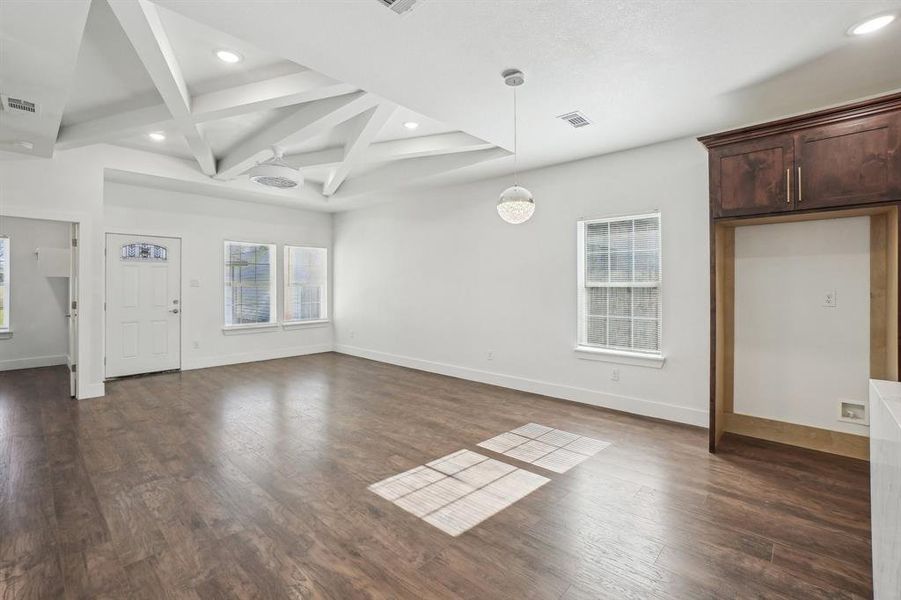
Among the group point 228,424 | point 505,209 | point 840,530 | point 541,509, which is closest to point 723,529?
point 840,530

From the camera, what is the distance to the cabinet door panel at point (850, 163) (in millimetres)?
2686

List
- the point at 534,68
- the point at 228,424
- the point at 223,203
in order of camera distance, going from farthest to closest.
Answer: the point at 223,203
the point at 228,424
the point at 534,68

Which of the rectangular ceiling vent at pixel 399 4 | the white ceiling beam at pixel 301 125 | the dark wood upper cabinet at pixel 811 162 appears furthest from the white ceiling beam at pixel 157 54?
the dark wood upper cabinet at pixel 811 162

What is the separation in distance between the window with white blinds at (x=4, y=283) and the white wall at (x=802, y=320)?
10018 mm

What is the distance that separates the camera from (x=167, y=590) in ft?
6.13

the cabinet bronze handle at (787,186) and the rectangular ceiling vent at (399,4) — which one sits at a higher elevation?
the rectangular ceiling vent at (399,4)

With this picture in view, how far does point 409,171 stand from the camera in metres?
5.90

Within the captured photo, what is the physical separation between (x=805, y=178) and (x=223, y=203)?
7535 millimetres

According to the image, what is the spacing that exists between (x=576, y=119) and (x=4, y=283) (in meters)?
8.77

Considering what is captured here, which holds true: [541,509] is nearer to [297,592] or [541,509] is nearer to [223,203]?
[297,592]

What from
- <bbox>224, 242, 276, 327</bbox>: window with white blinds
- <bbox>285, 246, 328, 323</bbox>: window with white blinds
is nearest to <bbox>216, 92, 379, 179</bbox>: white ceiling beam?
<bbox>224, 242, 276, 327</bbox>: window with white blinds

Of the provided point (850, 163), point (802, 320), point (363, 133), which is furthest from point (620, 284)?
point (363, 133)

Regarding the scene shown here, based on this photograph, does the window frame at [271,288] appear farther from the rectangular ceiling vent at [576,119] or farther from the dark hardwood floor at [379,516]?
the rectangular ceiling vent at [576,119]

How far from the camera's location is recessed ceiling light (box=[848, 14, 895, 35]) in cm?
225
